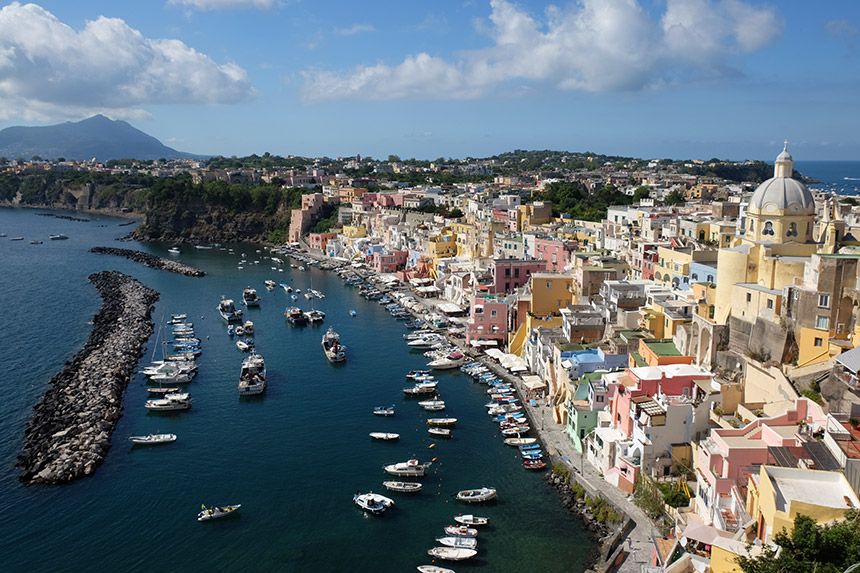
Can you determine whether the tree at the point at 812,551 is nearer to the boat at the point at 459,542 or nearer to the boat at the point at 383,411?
the boat at the point at 459,542

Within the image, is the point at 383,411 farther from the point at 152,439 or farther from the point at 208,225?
the point at 208,225

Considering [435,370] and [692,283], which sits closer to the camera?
[692,283]

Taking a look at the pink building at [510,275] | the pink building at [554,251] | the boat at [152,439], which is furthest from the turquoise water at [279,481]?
the pink building at [554,251]

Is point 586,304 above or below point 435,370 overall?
above

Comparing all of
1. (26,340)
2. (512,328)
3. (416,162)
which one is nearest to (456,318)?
(512,328)

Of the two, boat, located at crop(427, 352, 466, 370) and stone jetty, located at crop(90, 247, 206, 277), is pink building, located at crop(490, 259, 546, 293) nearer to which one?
boat, located at crop(427, 352, 466, 370)

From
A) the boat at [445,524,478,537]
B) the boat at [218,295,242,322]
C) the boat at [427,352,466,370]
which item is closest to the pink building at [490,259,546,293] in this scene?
the boat at [427,352,466,370]

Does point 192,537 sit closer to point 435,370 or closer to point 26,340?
point 435,370

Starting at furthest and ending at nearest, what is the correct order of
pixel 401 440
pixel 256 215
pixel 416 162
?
pixel 416 162 → pixel 256 215 → pixel 401 440
